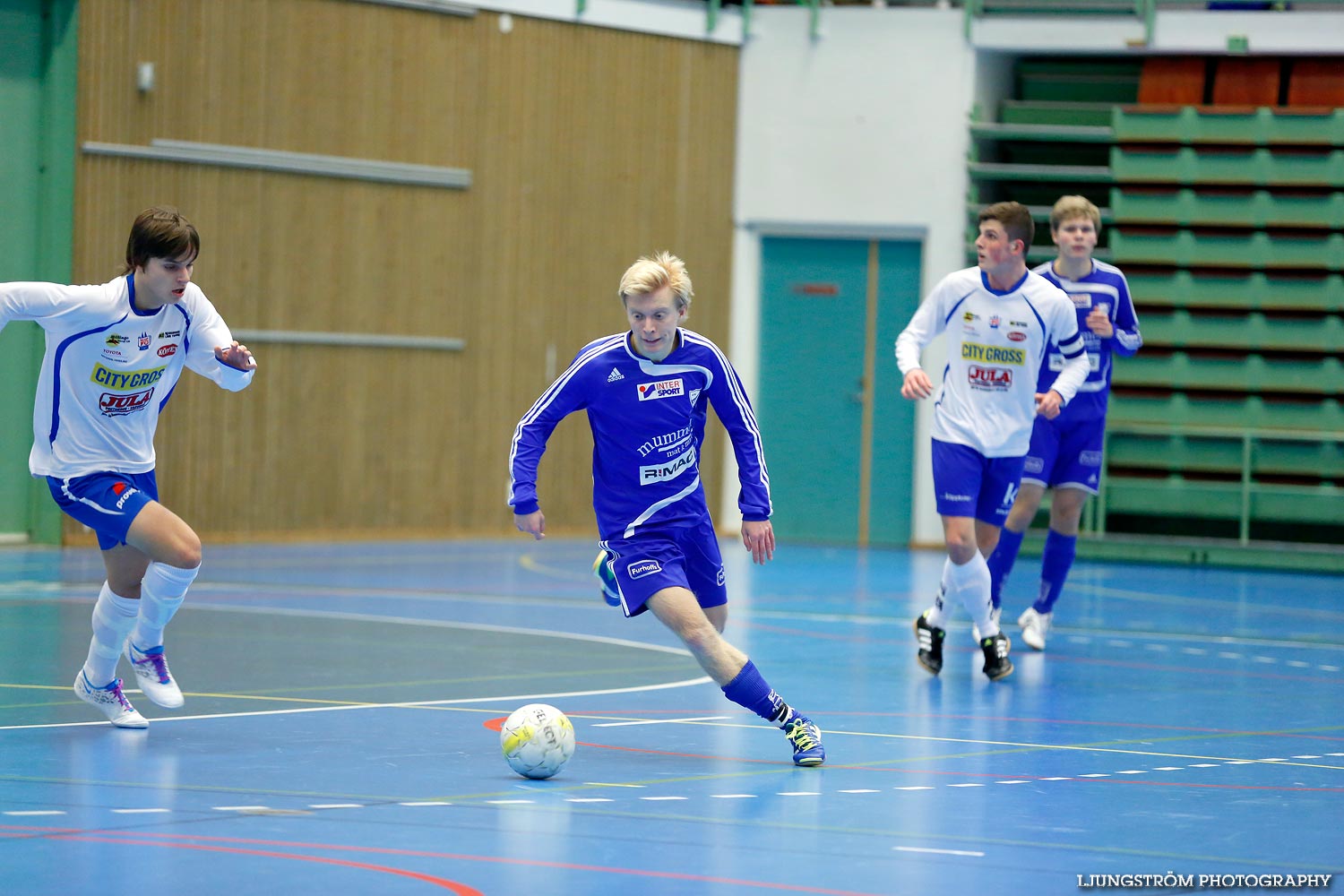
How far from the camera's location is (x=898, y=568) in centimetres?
1441

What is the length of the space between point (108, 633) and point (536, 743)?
6.26 feet

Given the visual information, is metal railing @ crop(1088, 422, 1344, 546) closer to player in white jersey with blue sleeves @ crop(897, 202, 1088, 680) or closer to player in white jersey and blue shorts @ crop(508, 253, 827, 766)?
player in white jersey with blue sleeves @ crop(897, 202, 1088, 680)

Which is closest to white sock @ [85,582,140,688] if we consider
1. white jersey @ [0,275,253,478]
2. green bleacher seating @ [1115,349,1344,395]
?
white jersey @ [0,275,253,478]

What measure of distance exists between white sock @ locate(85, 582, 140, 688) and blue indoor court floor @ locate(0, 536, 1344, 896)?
7.7 inches

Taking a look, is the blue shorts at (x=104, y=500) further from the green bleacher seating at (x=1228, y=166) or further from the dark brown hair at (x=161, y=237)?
the green bleacher seating at (x=1228, y=166)

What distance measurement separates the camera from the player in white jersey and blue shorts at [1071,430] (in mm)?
9523

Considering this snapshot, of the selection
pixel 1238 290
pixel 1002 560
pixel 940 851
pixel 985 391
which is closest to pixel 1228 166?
pixel 1238 290

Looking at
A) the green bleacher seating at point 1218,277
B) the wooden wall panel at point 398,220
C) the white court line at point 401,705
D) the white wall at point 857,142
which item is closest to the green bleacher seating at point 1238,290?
the green bleacher seating at point 1218,277

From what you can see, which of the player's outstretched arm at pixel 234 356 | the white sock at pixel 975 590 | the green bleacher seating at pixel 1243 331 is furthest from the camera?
the green bleacher seating at pixel 1243 331

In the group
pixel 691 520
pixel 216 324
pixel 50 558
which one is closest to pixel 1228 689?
pixel 691 520

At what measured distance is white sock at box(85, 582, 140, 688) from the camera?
6219 mm

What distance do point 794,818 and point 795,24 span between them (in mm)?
13521

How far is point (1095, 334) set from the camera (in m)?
9.67

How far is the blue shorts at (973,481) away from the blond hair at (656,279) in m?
2.53
